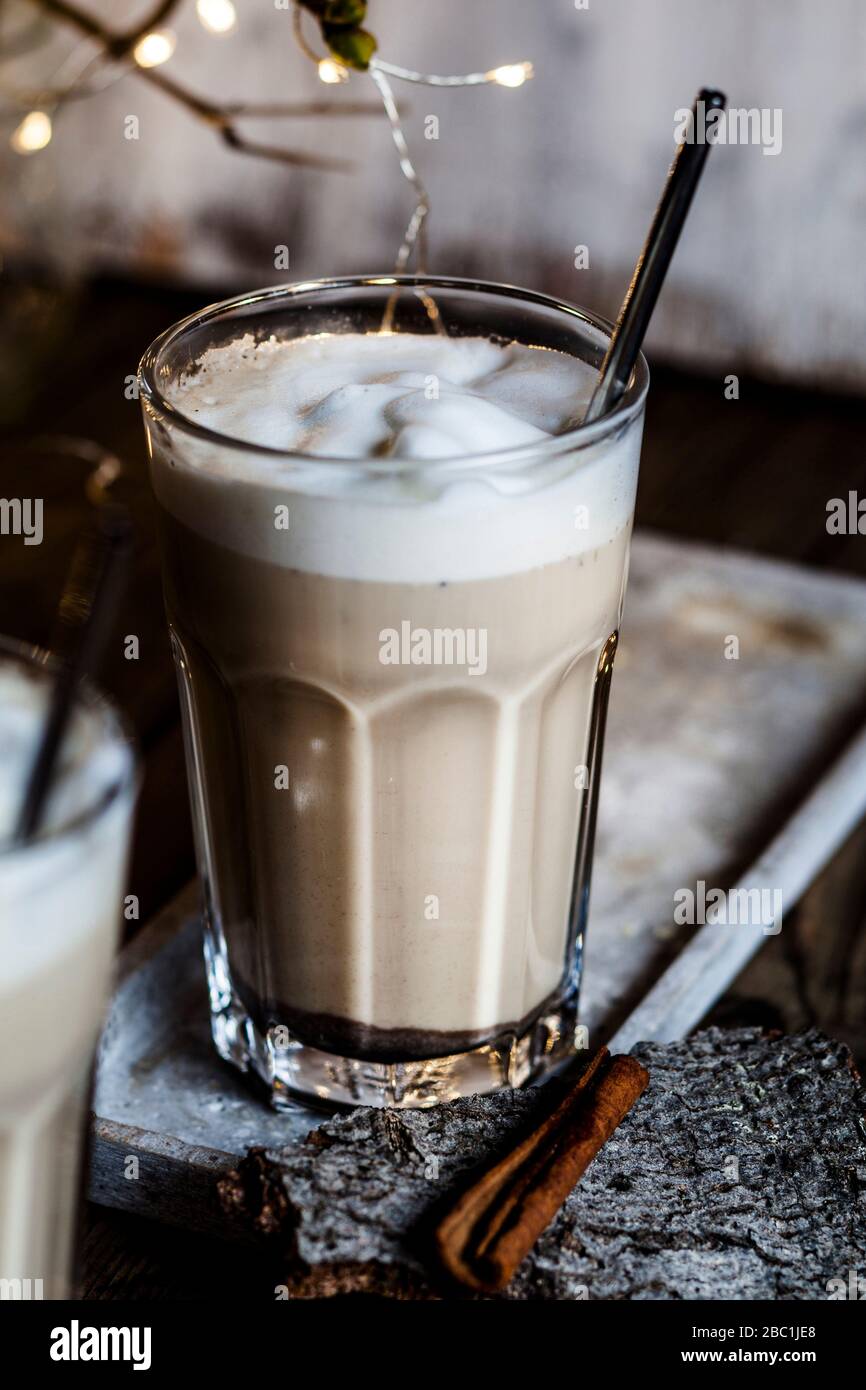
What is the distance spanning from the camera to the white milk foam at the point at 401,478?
0.82 meters

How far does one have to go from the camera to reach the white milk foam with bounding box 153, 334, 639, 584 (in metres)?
0.82

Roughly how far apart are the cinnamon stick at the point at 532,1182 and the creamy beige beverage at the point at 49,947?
20 cm

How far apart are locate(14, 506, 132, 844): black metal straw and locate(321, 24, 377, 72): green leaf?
531 mm

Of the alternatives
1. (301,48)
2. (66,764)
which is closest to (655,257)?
(66,764)

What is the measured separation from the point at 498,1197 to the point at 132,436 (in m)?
1.55

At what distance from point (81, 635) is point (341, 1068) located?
1.64 feet

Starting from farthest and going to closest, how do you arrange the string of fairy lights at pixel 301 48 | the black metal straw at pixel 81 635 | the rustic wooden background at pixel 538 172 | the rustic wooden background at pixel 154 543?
the rustic wooden background at pixel 538 172, the string of fairy lights at pixel 301 48, the rustic wooden background at pixel 154 543, the black metal straw at pixel 81 635

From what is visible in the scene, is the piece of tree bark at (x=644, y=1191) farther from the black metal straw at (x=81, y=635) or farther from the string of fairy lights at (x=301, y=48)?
the string of fairy lights at (x=301, y=48)

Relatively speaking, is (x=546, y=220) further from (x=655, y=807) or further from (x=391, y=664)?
(x=391, y=664)

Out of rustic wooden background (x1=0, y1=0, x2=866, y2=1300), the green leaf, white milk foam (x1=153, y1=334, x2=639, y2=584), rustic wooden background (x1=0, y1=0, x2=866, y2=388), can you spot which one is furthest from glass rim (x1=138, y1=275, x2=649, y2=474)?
rustic wooden background (x1=0, y1=0, x2=866, y2=388)

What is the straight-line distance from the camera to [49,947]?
664mm

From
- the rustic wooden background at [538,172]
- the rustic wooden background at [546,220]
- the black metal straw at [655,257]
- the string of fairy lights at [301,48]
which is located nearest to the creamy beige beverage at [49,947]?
the black metal straw at [655,257]

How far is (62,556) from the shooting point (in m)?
1.80

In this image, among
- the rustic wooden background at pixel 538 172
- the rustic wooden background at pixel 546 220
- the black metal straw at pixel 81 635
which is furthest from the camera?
the rustic wooden background at pixel 538 172
